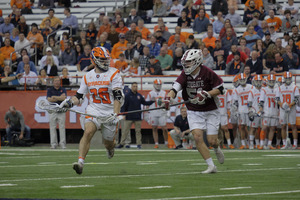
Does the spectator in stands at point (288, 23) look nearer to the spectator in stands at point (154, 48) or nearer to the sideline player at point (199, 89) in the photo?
the spectator in stands at point (154, 48)

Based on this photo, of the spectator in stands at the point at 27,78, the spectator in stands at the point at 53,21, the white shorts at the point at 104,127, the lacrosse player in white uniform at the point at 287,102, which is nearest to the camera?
the white shorts at the point at 104,127

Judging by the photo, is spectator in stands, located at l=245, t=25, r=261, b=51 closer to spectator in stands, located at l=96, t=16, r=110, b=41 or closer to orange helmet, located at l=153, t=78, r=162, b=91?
orange helmet, located at l=153, t=78, r=162, b=91

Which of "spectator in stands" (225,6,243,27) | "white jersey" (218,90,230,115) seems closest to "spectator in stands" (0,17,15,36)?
"spectator in stands" (225,6,243,27)

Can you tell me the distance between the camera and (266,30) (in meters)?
22.8

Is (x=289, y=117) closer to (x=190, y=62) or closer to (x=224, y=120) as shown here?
(x=224, y=120)

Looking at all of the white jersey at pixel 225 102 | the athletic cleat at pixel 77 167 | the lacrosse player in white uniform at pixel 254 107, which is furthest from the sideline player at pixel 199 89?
the white jersey at pixel 225 102

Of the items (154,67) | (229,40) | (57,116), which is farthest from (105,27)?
(57,116)

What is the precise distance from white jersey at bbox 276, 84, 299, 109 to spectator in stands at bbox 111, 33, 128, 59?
6.31 m

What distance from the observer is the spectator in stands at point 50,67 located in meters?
23.0

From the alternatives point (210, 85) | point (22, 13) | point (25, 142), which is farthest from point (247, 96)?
point (22, 13)

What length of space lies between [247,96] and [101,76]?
407 inches

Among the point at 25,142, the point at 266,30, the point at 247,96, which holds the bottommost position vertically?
the point at 25,142

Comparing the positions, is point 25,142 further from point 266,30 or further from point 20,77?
point 266,30

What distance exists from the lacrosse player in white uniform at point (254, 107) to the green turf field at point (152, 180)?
6.46 meters
